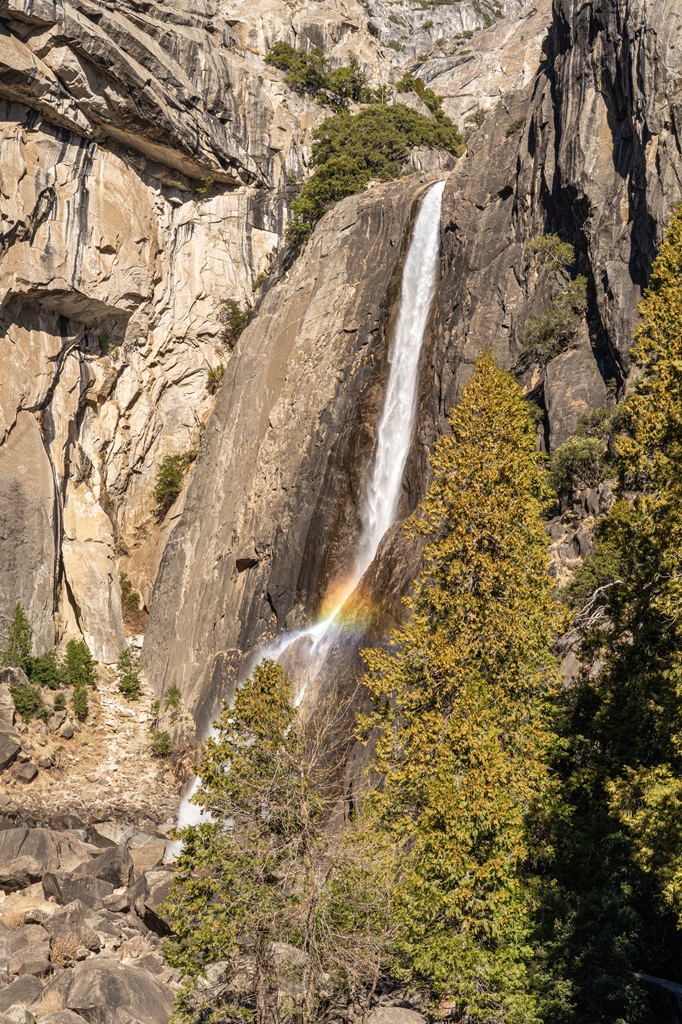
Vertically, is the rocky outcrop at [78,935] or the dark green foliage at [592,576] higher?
the dark green foliage at [592,576]

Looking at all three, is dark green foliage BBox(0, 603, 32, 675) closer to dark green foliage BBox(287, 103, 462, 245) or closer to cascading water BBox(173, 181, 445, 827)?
cascading water BBox(173, 181, 445, 827)

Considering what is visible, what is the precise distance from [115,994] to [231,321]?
121ft

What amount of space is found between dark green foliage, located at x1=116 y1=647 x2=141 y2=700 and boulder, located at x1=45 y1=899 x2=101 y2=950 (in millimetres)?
16850

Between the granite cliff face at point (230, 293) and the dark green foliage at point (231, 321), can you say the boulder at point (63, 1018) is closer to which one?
the granite cliff face at point (230, 293)

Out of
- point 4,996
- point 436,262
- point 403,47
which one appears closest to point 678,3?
point 436,262

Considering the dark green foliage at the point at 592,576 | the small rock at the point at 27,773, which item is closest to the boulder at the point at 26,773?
the small rock at the point at 27,773

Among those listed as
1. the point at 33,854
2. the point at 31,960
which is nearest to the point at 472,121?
the point at 33,854

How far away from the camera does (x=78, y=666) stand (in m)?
40.1

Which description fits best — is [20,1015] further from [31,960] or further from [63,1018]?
[31,960]

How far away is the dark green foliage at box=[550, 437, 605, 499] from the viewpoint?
1045 inches

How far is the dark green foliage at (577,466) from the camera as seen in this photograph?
26.5 metres

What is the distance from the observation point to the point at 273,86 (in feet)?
181

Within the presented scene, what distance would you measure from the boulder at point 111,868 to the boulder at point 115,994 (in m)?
7.04

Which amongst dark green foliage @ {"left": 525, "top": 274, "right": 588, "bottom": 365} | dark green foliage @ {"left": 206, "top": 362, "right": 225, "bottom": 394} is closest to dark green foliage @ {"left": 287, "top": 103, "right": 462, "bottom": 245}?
dark green foliage @ {"left": 206, "top": 362, "right": 225, "bottom": 394}
